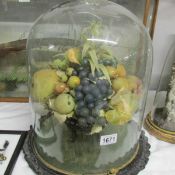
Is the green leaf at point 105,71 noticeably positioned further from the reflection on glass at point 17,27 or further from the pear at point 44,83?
the reflection on glass at point 17,27

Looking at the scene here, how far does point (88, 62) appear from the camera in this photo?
628 mm

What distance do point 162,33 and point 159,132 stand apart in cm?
39

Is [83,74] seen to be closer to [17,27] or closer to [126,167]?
[126,167]

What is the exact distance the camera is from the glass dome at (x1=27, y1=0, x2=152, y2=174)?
61 cm

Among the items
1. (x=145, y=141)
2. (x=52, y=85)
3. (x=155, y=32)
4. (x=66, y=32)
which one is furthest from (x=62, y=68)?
(x=155, y=32)

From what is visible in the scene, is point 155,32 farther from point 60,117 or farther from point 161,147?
point 60,117

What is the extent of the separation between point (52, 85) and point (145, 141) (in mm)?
314

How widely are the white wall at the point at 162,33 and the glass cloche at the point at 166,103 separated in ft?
0.39

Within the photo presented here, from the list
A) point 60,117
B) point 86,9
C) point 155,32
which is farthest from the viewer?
point 155,32

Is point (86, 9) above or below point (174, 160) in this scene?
above

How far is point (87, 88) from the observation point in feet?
1.97

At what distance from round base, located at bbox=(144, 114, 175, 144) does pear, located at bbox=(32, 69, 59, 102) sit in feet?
1.13

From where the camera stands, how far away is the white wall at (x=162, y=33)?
1.01 metres

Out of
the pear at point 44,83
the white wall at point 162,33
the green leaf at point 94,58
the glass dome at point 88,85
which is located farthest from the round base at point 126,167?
the white wall at point 162,33
